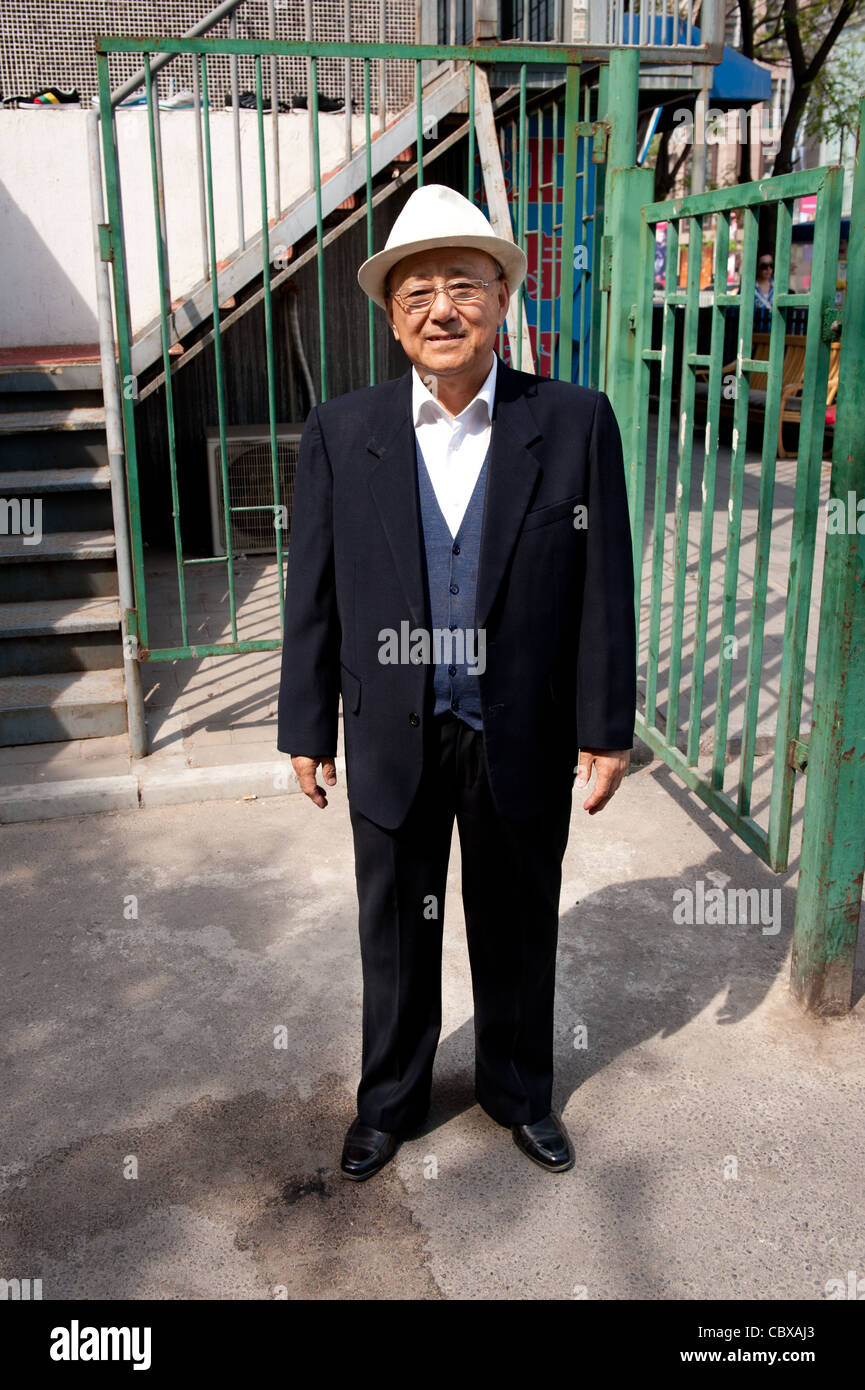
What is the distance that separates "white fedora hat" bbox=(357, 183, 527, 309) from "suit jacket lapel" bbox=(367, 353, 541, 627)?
310mm

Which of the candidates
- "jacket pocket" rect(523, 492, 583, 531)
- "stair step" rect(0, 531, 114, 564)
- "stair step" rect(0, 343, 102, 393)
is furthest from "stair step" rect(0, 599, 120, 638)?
"jacket pocket" rect(523, 492, 583, 531)

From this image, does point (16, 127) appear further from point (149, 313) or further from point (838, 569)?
point (838, 569)

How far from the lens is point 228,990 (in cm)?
383

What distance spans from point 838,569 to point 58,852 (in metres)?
3.07

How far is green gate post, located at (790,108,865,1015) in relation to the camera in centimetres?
310

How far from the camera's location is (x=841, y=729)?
10.9ft

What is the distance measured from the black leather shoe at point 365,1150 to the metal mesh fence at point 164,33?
873 cm

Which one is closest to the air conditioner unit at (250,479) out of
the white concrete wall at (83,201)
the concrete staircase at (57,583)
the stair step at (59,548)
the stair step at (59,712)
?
the white concrete wall at (83,201)

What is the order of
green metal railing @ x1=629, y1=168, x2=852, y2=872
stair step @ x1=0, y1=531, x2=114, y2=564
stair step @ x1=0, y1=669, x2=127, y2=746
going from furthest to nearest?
A: stair step @ x1=0, y1=531, x2=114, y2=564 → stair step @ x1=0, y1=669, x2=127, y2=746 → green metal railing @ x1=629, y1=168, x2=852, y2=872

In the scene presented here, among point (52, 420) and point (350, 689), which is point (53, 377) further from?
point (350, 689)

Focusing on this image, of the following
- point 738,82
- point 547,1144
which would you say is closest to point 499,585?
point 547,1144

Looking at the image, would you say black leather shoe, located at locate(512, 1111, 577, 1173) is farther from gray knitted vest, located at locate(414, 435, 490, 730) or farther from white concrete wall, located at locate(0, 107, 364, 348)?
white concrete wall, located at locate(0, 107, 364, 348)

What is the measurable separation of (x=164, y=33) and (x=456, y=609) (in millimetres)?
9078
